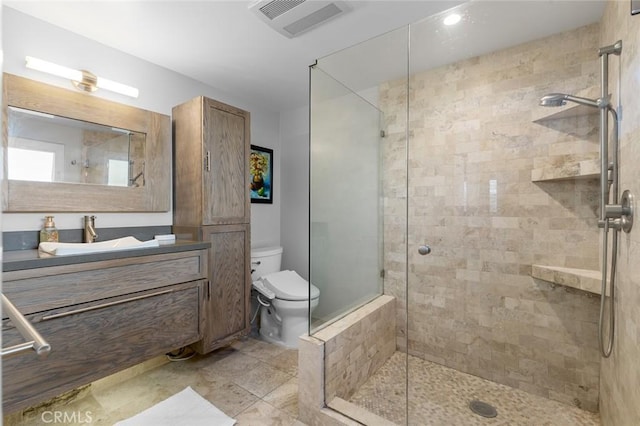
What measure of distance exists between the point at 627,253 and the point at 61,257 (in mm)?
2399

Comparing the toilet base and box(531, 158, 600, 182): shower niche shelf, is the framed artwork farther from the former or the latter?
box(531, 158, 600, 182): shower niche shelf

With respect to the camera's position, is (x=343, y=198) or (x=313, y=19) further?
(x=343, y=198)

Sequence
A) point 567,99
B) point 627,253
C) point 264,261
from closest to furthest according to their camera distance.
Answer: point 627,253, point 567,99, point 264,261

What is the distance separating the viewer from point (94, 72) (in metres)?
1.95

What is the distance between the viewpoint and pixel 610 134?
1421 millimetres

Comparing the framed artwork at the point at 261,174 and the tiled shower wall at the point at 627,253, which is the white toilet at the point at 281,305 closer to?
the framed artwork at the point at 261,174

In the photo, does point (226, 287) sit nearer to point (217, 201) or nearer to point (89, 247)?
point (217, 201)

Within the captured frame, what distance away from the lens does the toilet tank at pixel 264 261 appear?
2.65 metres

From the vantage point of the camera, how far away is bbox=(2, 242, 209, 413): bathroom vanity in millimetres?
1381

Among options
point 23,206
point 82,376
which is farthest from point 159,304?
point 23,206

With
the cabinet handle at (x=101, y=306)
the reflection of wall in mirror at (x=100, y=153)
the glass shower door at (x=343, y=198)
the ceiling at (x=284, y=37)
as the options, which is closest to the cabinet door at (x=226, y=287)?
the cabinet handle at (x=101, y=306)

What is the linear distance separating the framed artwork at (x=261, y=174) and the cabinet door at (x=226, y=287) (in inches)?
25.2

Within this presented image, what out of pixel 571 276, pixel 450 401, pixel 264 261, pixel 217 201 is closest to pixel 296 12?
pixel 217 201

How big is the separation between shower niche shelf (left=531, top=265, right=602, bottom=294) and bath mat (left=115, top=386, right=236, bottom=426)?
72.6 inches
